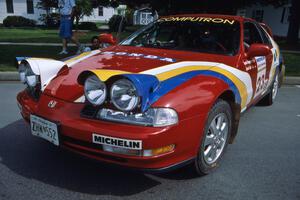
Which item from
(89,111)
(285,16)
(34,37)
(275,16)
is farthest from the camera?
Result: (275,16)

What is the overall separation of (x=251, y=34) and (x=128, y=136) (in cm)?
287

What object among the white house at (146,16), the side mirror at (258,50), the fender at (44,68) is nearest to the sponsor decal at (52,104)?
the fender at (44,68)

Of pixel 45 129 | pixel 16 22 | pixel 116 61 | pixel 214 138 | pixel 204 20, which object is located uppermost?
pixel 204 20

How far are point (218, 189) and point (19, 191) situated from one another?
1614mm

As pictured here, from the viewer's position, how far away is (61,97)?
306cm

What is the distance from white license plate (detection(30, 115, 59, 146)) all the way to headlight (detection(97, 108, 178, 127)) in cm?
50

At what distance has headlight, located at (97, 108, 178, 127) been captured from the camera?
2.60 m

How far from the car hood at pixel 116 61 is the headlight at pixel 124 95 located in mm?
476

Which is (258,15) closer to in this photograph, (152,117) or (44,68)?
(44,68)

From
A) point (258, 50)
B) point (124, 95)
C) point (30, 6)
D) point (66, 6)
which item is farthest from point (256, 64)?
point (30, 6)

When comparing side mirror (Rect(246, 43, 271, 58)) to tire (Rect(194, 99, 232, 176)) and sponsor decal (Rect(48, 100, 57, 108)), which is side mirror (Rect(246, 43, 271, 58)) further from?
sponsor decal (Rect(48, 100, 57, 108))

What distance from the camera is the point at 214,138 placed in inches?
127

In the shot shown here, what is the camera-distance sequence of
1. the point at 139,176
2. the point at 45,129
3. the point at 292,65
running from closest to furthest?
the point at 45,129, the point at 139,176, the point at 292,65

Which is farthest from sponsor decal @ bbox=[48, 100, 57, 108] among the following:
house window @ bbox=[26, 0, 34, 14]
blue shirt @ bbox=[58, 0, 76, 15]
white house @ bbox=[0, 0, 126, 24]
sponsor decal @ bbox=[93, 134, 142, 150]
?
house window @ bbox=[26, 0, 34, 14]
